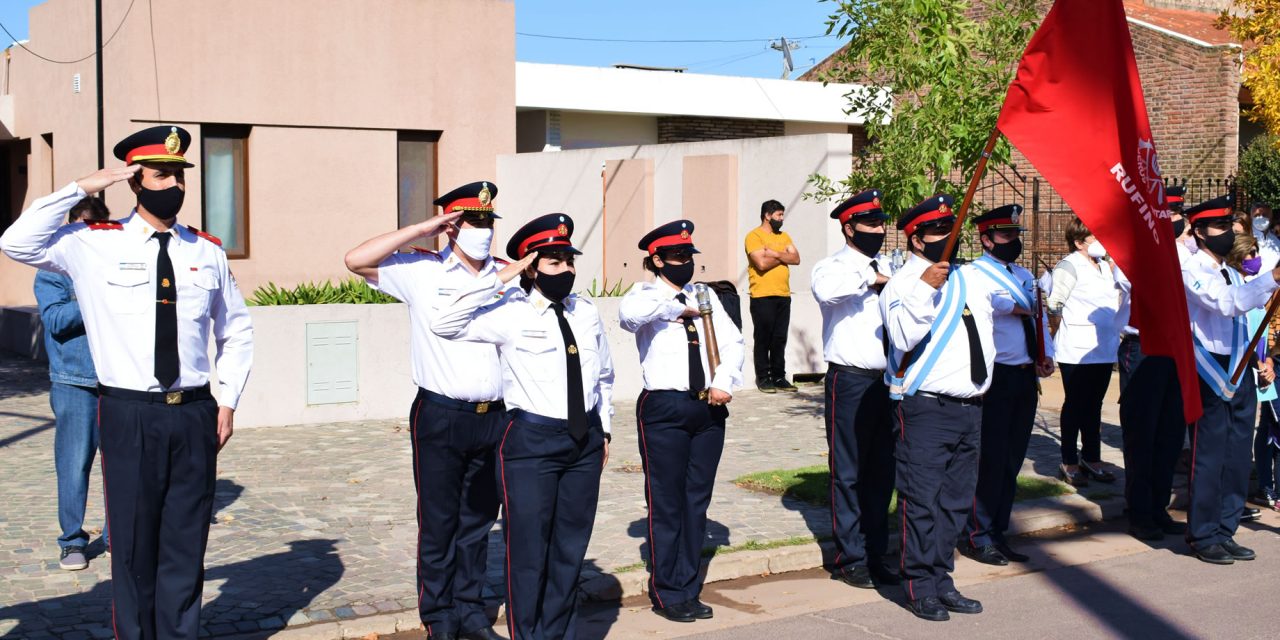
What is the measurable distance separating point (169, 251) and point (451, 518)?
5.99 ft

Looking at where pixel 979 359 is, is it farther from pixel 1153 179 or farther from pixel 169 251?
pixel 169 251

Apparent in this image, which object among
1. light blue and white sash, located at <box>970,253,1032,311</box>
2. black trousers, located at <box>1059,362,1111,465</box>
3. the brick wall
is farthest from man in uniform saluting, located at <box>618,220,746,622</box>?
the brick wall

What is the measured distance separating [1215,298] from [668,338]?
11.8 feet

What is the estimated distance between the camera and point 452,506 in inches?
255

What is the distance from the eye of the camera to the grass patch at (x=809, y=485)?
9.64m

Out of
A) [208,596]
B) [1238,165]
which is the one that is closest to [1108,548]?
[208,596]

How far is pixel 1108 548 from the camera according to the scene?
29.2 feet

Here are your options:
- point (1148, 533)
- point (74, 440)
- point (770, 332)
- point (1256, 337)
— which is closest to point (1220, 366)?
point (1256, 337)

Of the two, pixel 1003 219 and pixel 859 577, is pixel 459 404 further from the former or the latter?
pixel 1003 219

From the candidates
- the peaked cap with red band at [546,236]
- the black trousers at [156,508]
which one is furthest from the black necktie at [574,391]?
the black trousers at [156,508]

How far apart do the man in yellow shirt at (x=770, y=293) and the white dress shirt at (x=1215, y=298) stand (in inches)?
261

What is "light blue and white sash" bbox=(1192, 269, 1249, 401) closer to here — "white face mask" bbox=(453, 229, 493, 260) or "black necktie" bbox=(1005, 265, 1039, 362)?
"black necktie" bbox=(1005, 265, 1039, 362)

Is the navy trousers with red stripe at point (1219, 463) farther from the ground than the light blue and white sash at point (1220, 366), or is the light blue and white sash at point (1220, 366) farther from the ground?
the light blue and white sash at point (1220, 366)

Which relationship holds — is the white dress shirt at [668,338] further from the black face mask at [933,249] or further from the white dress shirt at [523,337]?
the black face mask at [933,249]
